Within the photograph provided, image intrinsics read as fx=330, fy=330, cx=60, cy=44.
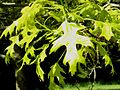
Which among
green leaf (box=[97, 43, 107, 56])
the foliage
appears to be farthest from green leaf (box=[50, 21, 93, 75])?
green leaf (box=[97, 43, 107, 56])

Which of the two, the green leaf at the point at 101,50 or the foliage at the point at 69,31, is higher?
the foliage at the point at 69,31

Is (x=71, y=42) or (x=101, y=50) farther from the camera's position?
(x=101, y=50)

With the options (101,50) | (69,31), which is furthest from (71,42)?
(101,50)

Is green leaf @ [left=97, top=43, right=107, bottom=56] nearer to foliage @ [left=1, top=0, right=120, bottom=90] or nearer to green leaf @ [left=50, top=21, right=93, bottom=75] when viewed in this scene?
foliage @ [left=1, top=0, right=120, bottom=90]

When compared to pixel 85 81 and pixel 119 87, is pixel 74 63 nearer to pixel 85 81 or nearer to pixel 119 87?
pixel 119 87

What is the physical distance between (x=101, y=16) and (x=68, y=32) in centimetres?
35

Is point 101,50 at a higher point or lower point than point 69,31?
lower

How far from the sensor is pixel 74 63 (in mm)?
1363

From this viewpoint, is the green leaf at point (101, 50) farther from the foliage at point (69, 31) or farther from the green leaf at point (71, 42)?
the green leaf at point (71, 42)

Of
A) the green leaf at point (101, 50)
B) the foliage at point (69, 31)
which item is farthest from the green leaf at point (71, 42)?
the green leaf at point (101, 50)

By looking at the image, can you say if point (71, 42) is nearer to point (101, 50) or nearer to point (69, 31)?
point (69, 31)

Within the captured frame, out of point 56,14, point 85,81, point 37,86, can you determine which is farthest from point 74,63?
point 85,81

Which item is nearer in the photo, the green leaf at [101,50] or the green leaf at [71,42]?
the green leaf at [71,42]

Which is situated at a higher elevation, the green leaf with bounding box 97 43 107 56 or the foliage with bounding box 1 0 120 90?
the foliage with bounding box 1 0 120 90
